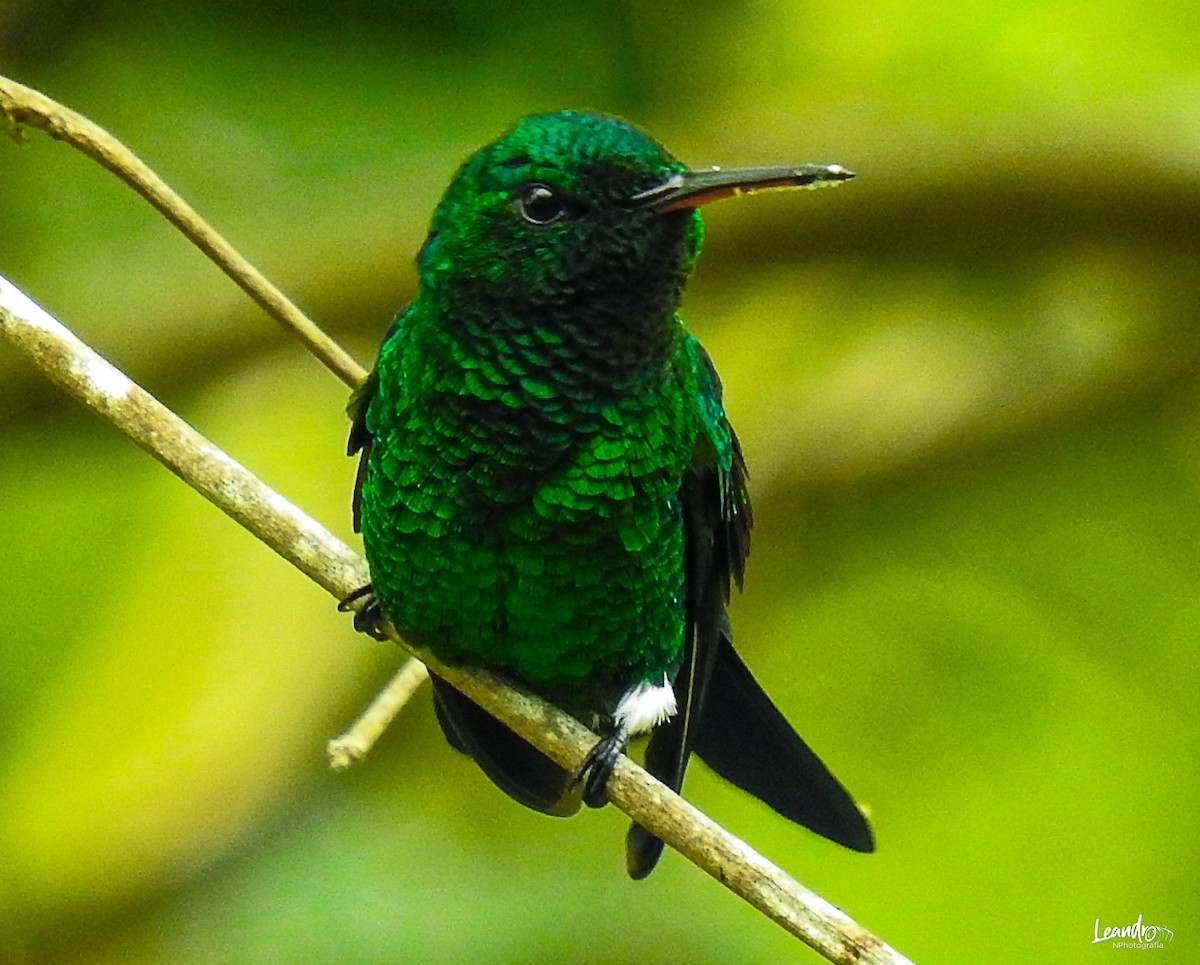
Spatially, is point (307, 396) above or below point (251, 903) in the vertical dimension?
above

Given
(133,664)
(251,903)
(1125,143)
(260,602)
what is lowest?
(251,903)

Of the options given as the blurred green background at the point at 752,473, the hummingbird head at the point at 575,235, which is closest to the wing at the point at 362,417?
the hummingbird head at the point at 575,235

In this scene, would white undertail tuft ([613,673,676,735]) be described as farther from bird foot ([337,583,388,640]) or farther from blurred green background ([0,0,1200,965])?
blurred green background ([0,0,1200,965])

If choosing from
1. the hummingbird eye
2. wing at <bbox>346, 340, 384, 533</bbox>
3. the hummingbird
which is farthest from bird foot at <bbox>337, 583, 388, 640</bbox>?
the hummingbird eye

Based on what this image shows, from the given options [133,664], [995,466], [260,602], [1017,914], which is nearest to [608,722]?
[260,602]

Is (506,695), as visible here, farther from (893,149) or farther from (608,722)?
(893,149)

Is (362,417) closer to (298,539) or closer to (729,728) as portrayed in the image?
(298,539)
